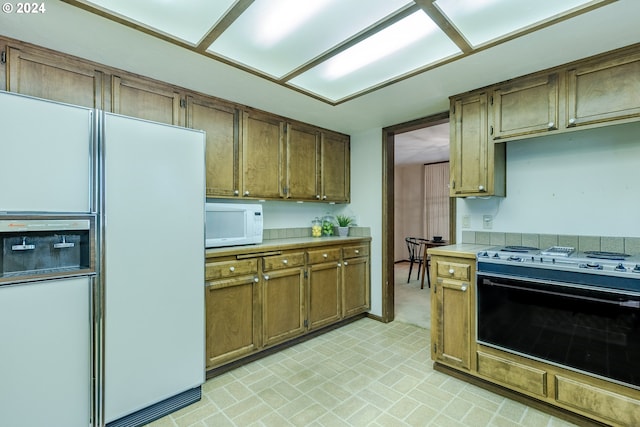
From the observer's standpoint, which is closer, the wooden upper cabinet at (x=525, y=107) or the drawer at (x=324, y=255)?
the wooden upper cabinet at (x=525, y=107)

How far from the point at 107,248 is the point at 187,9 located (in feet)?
4.49

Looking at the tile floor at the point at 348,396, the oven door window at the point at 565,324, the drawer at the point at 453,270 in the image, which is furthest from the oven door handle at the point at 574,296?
the tile floor at the point at 348,396

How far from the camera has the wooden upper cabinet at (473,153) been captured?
240 cm

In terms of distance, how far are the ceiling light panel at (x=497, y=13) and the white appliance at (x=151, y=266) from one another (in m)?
1.70

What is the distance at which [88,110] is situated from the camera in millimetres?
1661

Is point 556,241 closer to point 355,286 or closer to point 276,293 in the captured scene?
point 355,286

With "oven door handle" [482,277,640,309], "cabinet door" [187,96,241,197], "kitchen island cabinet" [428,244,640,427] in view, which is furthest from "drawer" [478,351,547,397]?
"cabinet door" [187,96,241,197]

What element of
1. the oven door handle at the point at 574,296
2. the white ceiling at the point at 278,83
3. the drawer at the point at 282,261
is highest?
the white ceiling at the point at 278,83

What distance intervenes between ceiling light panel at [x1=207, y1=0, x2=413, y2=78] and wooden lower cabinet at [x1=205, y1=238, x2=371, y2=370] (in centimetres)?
143

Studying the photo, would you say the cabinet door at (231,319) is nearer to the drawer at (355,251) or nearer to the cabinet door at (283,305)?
the cabinet door at (283,305)

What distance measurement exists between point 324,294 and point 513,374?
5.56 feet

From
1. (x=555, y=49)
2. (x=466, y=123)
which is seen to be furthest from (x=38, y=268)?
(x=555, y=49)

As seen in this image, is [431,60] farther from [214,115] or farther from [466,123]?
[214,115]

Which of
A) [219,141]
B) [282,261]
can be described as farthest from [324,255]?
[219,141]
